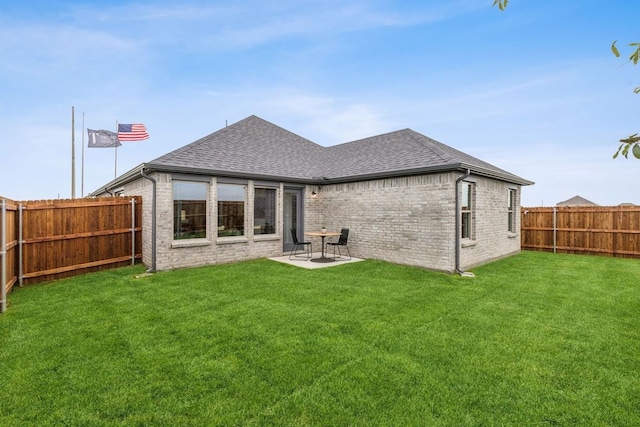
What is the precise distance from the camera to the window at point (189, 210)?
882cm

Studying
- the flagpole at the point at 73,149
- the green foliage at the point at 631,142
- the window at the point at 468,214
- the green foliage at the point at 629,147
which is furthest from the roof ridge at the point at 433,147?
the flagpole at the point at 73,149

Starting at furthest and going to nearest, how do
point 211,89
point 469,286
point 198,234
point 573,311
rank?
point 211,89 < point 198,234 < point 469,286 < point 573,311

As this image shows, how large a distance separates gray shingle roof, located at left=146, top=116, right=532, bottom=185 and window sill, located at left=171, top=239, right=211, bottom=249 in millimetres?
2109

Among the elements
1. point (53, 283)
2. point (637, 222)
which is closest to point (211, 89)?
point (53, 283)

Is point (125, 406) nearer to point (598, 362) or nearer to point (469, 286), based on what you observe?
point (598, 362)

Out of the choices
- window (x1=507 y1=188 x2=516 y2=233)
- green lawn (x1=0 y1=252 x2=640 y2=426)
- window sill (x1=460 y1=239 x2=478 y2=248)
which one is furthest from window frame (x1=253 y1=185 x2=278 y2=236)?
window (x1=507 y1=188 x2=516 y2=233)

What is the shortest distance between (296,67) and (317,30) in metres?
2.84

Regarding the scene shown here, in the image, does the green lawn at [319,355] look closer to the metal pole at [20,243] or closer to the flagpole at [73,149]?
the metal pole at [20,243]

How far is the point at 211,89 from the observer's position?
50.9ft

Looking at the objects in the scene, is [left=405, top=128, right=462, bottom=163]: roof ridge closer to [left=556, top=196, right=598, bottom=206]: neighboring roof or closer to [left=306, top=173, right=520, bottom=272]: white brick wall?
[left=306, top=173, right=520, bottom=272]: white brick wall

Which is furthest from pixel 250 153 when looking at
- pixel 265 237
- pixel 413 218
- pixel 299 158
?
pixel 413 218

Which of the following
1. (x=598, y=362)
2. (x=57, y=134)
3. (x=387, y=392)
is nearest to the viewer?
(x=387, y=392)

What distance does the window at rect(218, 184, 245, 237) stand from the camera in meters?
9.56

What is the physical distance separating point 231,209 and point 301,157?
177 inches
